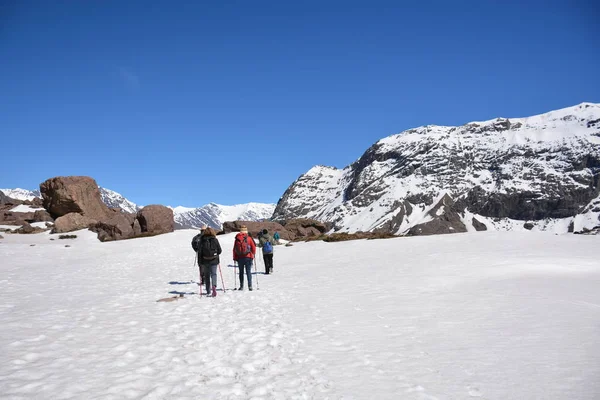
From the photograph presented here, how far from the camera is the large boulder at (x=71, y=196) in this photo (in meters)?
47.3

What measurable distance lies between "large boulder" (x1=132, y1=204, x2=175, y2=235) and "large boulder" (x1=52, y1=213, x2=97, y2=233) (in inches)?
257

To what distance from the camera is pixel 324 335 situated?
26.9ft

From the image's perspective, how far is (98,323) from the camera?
356 inches

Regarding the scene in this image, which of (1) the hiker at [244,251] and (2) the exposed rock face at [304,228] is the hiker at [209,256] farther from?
(2) the exposed rock face at [304,228]

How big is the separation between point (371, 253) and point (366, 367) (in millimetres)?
19264

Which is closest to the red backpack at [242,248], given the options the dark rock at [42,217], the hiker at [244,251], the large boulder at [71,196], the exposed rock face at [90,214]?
the hiker at [244,251]

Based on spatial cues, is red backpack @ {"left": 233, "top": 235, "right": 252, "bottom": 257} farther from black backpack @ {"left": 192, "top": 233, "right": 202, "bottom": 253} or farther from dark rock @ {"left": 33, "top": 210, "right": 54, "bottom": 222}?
dark rock @ {"left": 33, "top": 210, "right": 54, "bottom": 222}

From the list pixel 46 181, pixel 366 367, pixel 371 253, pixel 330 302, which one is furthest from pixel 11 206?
pixel 366 367

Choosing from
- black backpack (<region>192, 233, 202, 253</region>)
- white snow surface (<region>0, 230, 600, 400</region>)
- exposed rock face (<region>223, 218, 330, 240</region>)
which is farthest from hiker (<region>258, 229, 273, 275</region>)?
exposed rock face (<region>223, 218, 330, 240</region>)

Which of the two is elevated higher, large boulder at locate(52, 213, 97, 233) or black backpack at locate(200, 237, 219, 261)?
large boulder at locate(52, 213, 97, 233)

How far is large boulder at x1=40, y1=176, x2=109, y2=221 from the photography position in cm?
4734

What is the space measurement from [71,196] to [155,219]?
1305cm

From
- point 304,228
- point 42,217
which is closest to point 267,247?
point 304,228

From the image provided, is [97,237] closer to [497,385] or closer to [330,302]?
[330,302]
